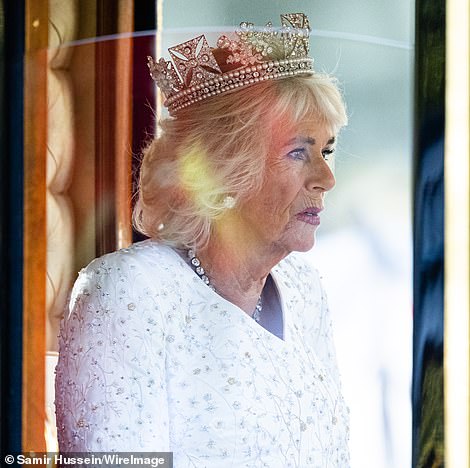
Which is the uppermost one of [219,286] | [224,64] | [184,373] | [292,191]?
[224,64]

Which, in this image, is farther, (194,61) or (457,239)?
(457,239)

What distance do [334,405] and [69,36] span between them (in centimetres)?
61

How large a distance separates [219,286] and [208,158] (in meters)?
0.17

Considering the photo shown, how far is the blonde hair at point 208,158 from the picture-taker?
1060mm

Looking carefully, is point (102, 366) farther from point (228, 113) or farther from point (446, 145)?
point (446, 145)

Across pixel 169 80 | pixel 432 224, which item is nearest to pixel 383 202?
pixel 432 224

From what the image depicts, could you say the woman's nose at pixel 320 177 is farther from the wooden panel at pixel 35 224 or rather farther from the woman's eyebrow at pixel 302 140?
the wooden panel at pixel 35 224

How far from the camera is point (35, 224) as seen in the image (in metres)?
1.06

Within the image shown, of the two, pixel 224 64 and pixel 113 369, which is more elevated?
pixel 224 64

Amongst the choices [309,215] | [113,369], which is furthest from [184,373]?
[309,215]

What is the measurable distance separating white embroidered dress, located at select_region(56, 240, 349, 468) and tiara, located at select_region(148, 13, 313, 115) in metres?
0.21

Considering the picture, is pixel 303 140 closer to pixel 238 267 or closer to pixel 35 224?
pixel 238 267

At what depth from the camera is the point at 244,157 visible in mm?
1075

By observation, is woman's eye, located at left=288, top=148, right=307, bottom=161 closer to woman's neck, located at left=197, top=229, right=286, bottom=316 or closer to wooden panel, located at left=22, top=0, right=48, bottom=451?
woman's neck, located at left=197, top=229, right=286, bottom=316
